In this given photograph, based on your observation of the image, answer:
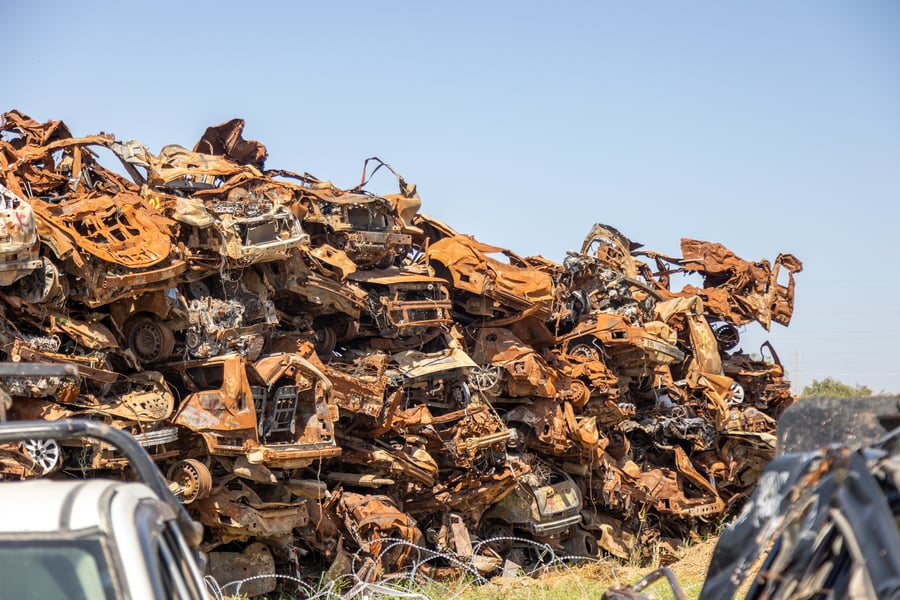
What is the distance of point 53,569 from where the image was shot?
2.81 m

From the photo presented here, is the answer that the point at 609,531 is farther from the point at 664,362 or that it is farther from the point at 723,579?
the point at 723,579

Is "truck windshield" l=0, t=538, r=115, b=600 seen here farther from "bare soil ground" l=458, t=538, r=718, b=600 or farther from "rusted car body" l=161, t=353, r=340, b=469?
"rusted car body" l=161, t=353, r=340, b=469

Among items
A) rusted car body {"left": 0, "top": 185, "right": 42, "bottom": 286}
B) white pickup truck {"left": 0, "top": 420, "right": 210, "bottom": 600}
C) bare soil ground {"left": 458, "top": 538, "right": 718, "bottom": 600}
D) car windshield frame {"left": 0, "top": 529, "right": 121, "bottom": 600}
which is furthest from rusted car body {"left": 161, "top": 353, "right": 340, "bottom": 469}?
car windshield frame {"left": 0, "top": 529, "right": 121, "bottom": 600}

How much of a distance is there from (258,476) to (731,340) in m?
14.7

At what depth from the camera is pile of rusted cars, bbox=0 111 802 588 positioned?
1168 centimetres

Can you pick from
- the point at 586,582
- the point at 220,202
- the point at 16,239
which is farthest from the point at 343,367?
the point at 16,239

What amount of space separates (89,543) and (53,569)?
0.45ft

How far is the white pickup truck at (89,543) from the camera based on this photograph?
274cm

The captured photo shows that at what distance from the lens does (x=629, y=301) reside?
69.8 ft

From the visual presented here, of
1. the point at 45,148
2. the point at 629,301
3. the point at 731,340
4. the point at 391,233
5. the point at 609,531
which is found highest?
the point at 45,148

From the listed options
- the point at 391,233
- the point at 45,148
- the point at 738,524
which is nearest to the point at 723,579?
the point at 738,524

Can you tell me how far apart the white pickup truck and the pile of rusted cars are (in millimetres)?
6960

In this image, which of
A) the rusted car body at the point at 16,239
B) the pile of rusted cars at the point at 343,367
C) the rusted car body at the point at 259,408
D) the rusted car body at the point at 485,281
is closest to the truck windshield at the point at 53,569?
the pile of rusted cars at the point at 343,367

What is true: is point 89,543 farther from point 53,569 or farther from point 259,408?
point 259,408
